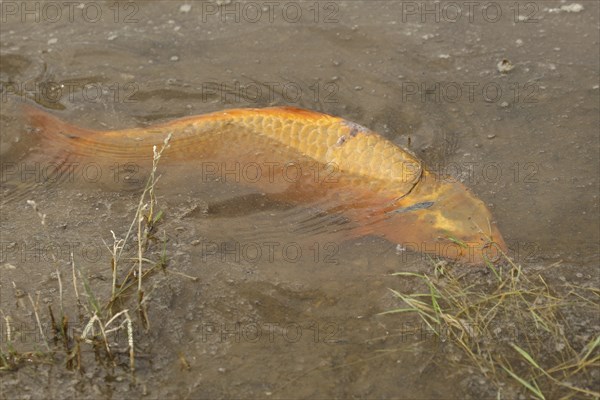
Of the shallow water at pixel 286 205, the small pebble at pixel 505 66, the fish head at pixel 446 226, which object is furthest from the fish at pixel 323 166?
the small pebble at pixel 505 66

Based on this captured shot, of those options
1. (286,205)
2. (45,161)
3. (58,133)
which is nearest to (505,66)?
(286,205)

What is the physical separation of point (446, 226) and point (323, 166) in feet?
2.27

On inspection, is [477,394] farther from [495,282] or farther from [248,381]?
[248,381]

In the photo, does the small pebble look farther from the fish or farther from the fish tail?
the fish tail

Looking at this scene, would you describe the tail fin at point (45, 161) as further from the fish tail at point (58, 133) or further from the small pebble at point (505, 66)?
the small pebble at point (505, 66)

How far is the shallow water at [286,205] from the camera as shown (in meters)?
3.11

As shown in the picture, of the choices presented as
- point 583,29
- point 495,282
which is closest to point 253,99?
point 495,282

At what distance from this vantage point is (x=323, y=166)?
12.4ft

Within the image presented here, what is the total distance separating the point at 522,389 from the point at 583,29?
288 centimetres

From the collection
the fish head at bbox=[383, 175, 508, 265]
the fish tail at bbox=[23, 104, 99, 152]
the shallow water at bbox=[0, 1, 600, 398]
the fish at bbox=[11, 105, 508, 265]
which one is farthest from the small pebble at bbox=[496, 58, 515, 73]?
the fish tail at bbox=[23, 104, 99, 152]

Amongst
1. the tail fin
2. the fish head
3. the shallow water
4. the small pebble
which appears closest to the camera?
the shallow water

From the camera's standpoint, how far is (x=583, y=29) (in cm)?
490

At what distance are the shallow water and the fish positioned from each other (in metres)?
0.11

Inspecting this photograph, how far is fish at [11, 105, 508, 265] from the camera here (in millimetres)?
3588
